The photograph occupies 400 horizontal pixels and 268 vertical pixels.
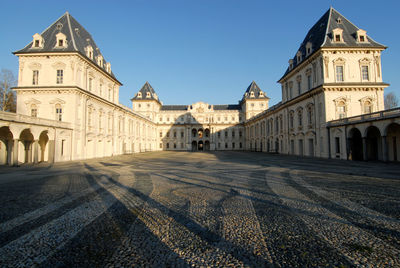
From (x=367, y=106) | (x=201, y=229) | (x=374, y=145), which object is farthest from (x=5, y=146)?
(x=367, y=106)

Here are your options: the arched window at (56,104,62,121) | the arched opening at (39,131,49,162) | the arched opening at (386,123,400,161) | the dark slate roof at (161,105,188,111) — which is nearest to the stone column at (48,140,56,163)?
the arched opening at (39,131,49,162)

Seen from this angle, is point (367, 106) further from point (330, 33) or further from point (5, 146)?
point (5, 146)

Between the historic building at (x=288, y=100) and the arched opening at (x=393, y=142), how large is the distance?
105mm

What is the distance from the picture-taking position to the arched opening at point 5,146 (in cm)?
2059

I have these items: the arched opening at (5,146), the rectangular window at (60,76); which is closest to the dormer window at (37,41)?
the rectangular window at (60,76)

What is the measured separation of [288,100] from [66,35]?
36.5m

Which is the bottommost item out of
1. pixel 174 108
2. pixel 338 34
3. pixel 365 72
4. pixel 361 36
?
pixel 365 72

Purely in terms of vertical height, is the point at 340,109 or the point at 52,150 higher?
the point at 340,109

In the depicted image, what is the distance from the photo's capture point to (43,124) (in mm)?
21016

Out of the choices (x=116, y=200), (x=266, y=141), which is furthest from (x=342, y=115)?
(x=116, y=200)

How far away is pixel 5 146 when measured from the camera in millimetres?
20938

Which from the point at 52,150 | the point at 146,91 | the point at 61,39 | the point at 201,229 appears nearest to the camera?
the point at 201,229

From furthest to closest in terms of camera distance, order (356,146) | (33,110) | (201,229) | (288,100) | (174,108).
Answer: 1. (174,108)
2. (288,100)
3. (33,110)
4. (356,146)
5. (201,229)

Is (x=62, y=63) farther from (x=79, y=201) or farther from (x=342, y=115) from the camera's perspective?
(x=342, y=115)
